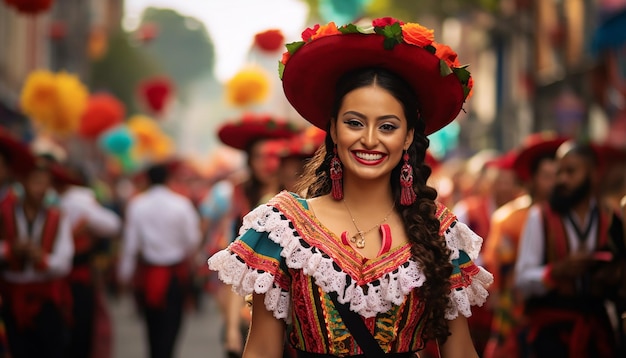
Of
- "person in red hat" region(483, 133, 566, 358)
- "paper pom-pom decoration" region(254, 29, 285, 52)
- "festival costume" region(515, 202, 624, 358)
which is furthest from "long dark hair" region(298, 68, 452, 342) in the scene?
"paper pom-pom decoration" region(254, 29, 285, 52)

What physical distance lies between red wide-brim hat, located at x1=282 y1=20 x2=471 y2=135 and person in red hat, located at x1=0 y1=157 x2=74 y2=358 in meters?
4.98

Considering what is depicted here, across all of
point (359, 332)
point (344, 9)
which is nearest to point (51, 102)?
point (344, 9)

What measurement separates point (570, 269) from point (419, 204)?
115 inches

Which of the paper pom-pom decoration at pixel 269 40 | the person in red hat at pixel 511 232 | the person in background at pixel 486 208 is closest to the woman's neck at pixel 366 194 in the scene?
the person in red hat at pixel 511 232

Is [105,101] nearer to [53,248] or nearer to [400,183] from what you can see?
[53,248]

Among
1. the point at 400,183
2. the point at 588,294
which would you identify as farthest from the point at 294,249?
the point at 588,294

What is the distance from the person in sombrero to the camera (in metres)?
4.16

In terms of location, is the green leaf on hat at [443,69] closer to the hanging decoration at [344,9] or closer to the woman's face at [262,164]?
the woman's face at [262,164]

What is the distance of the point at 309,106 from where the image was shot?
4.58 m

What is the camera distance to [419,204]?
173 inches

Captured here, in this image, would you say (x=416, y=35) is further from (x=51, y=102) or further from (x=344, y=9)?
(x=344, y=9)

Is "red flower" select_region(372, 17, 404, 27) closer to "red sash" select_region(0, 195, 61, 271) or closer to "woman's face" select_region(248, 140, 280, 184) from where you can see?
"woman's face" select_region(248, 140, 280, 184)

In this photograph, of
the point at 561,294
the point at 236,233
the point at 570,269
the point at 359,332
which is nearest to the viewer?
the point at 359,332

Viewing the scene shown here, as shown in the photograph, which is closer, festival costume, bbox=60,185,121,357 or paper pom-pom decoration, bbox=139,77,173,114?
festival costume, bbox=60,185,121,357
